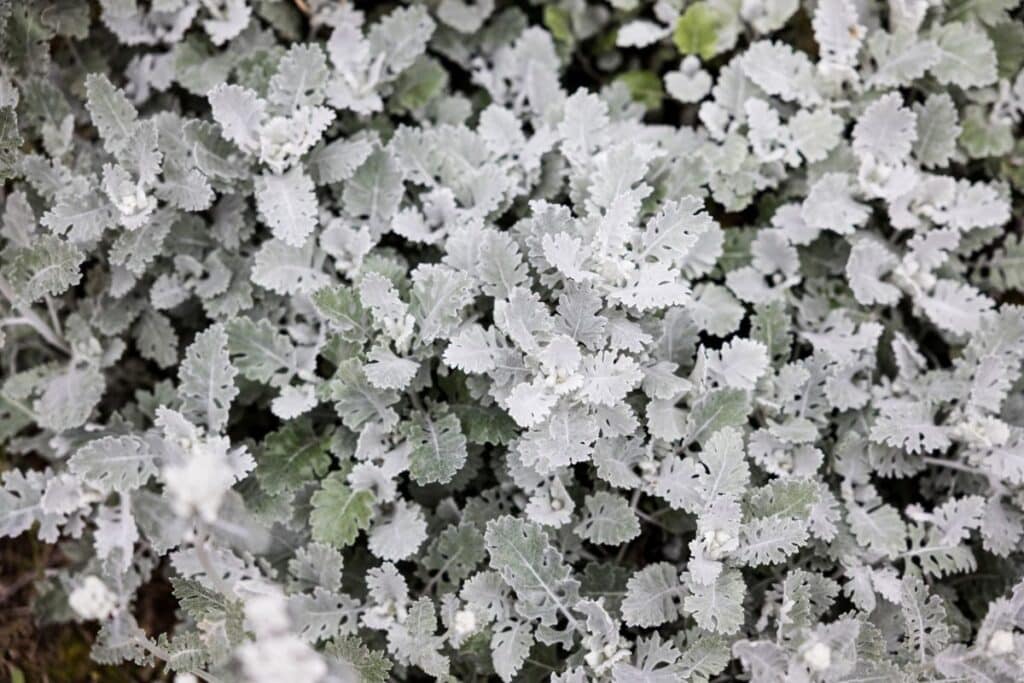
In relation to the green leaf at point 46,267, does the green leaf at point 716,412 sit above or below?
below

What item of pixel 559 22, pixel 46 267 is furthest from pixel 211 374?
pixel 559 22

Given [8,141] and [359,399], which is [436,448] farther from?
[8,141]

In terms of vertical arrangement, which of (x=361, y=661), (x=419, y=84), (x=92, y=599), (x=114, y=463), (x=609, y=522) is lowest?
(x=361, y=661)

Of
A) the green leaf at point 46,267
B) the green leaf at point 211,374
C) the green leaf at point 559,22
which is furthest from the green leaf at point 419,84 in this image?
the green leaf at point 46,267

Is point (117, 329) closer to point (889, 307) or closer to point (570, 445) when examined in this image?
point (570, 445)

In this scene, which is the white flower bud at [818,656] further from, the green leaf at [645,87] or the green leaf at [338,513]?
the green leaf at [645,87]

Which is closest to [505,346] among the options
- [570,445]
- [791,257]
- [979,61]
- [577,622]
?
[570,445]
